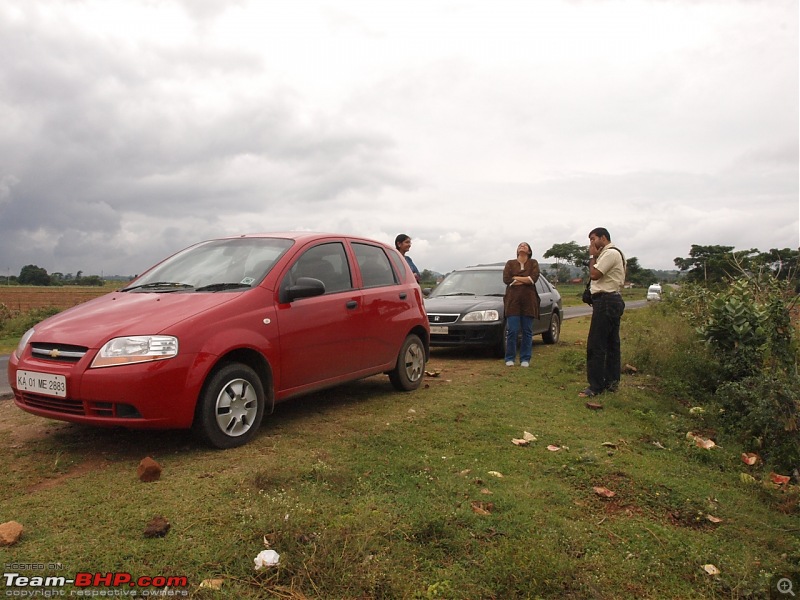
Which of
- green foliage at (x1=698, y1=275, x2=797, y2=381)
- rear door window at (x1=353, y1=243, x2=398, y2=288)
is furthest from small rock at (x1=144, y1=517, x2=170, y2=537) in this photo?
green foliage at (x1=698, y1=275, x2=797, y2=381)

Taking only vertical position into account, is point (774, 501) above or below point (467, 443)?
below

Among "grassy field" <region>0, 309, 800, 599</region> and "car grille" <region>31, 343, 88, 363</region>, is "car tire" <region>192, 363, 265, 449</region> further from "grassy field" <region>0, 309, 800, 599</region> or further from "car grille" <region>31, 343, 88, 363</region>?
"car grille" <region>31, 343, 88, 363</region>

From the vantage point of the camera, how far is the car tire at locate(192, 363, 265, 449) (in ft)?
13.8

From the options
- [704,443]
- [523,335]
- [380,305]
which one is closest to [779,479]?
[704,443]

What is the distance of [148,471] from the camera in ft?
12.1

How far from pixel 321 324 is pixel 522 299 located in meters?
4.44

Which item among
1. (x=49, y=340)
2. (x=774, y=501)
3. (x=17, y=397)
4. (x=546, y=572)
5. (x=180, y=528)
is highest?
(x=49, y=340)

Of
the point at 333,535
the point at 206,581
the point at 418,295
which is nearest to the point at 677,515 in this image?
the point at 333,535

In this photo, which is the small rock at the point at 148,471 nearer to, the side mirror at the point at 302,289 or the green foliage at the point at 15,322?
the side mirror at the point at 302,289

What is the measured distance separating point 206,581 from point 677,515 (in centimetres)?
280

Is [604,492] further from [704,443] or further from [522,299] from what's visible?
[522,299]

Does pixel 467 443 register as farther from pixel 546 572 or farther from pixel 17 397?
pixel 17 397

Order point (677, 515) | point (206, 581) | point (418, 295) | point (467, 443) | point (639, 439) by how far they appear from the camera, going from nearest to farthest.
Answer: point (206, 581), point (677, 515), point (467, 443), point (639, 439), point (418, 295)

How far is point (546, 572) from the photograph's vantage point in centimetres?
280
